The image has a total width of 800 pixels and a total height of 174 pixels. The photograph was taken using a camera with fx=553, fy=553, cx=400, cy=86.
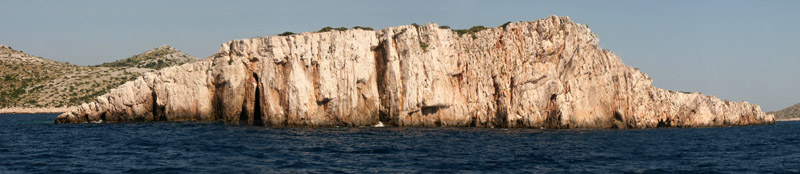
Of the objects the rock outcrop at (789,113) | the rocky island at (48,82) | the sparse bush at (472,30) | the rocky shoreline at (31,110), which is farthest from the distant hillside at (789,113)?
the rocky shoreline at (31,110)

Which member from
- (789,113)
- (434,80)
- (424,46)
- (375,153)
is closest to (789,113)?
(789,113)

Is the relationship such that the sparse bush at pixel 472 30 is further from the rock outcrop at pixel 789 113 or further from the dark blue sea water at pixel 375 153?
the rock outcrop at pixel 789 113

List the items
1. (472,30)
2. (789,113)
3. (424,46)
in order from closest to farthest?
(424,46)
(472,30)
(789,113)

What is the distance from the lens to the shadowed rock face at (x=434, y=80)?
65.6 meters

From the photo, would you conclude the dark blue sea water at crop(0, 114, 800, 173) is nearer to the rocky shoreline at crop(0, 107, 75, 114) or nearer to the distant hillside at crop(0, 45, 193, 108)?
the rocky shoreline at crop(0, 107, 75, 114)

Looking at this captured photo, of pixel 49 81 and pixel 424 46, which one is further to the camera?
pixel 49 81

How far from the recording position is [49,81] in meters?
142

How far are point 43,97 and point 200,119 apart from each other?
80.3 meters

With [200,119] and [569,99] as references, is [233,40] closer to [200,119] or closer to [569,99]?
[200,119]

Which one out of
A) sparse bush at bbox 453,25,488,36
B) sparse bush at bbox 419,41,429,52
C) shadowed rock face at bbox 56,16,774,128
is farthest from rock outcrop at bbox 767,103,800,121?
sparse bush at bbox 419,41,429,52

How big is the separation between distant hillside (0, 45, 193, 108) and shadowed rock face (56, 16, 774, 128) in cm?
6776

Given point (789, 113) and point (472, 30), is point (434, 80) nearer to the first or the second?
point (472, 30)

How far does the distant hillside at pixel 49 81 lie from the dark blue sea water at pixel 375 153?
90.4 m

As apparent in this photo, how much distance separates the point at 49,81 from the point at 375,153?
5383 inches
